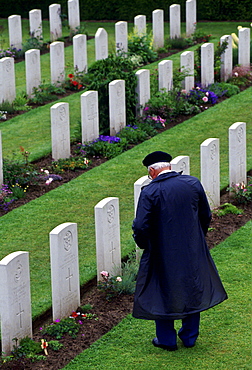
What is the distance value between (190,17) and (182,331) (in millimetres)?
14057

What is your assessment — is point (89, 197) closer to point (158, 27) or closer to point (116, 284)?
point (116, 284)

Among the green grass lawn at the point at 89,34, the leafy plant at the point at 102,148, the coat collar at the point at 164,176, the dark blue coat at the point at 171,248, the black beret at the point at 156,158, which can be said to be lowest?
the green grass lawn at the point at 89,34

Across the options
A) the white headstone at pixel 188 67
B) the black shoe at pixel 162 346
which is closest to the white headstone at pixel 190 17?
the white headstone at pixel 188 67

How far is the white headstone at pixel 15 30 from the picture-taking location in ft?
59.3

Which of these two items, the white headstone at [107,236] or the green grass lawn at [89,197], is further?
the green grass lawn at [89,197]

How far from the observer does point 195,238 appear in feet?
19.0

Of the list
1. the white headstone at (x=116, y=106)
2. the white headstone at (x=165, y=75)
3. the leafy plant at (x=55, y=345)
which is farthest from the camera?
the white headstone at (x=165, y=75)

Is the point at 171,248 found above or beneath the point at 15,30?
above

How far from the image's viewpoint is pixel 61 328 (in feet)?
21.6

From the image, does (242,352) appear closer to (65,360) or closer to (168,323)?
(168,323)

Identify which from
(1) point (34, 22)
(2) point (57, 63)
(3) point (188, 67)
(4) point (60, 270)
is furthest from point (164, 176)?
(1) point (34, 22)

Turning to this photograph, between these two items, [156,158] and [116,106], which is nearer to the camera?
[156,158]

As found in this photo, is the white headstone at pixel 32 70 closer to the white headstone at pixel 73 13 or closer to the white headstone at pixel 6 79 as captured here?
the white headstone at pixel 6 79

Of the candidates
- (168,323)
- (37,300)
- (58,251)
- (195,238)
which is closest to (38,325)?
(37,300)
